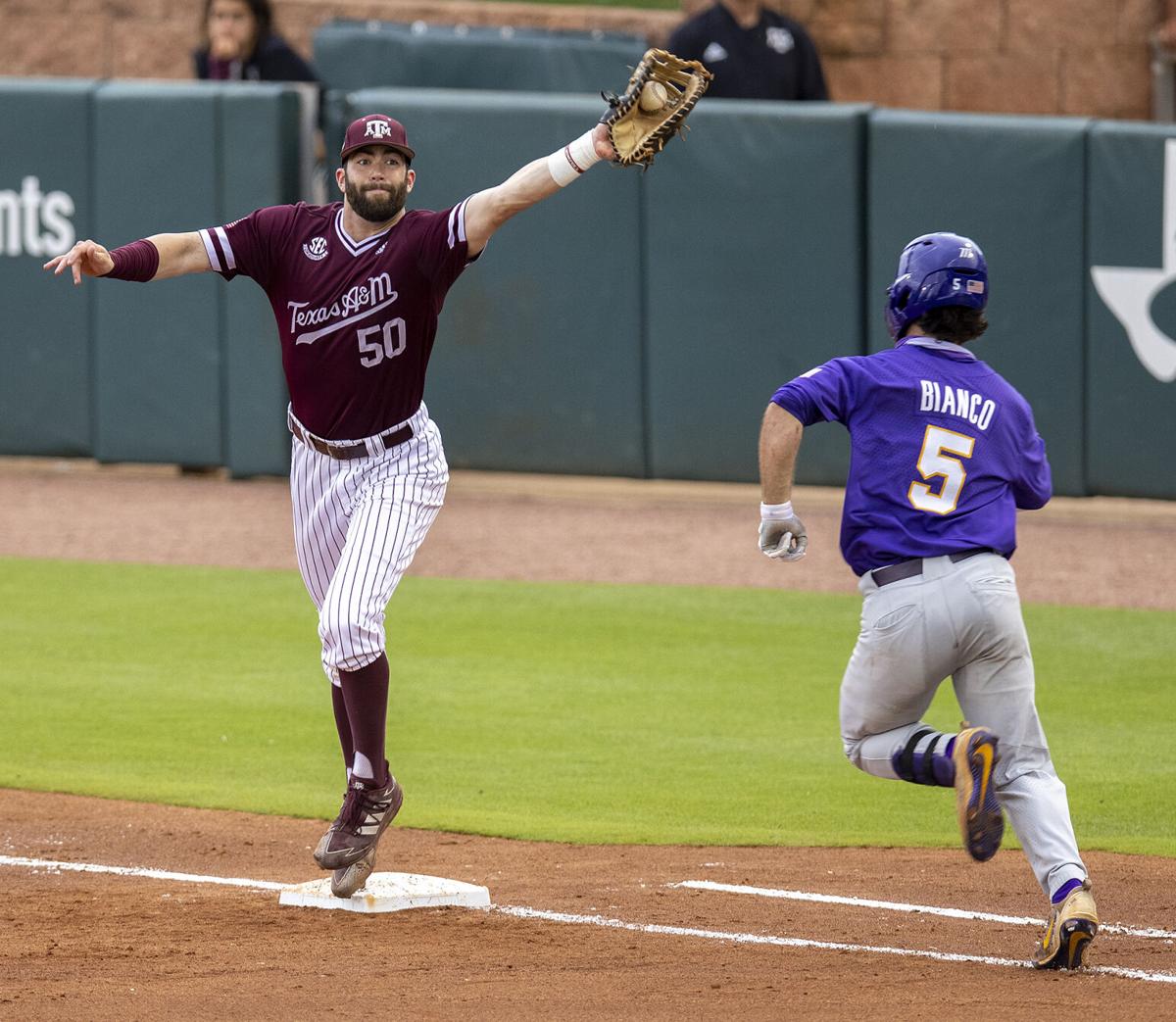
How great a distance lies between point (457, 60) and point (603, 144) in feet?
34.8

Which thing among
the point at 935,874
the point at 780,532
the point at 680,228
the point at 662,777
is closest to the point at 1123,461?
the point at 680,228

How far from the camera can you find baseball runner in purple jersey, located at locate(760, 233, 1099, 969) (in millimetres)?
4898

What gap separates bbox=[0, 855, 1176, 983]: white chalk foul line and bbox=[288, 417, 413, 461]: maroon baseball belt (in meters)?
1.18

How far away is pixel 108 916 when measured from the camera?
18.0 feet

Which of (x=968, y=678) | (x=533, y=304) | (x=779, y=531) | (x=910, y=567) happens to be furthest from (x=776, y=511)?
(x=533, y=304)

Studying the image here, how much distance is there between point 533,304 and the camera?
42.6ft

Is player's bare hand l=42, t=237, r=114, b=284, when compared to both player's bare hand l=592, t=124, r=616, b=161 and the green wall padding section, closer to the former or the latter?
player's bare hand l=592, t=124, r=616, b=161

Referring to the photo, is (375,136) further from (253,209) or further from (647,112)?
(253,209)

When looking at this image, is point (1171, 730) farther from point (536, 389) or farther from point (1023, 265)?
point (536, 389)

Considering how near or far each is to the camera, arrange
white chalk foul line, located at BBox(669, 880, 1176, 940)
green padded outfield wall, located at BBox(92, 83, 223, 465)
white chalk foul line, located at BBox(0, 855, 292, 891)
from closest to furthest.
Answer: white chalk foul line, located at BBox(669, 880, 1176, 940)
white chalk foul line, located at BBox(0, 855, 292, 891)
green padded outfield wall, located at BBox(92, 83, 223, 465)

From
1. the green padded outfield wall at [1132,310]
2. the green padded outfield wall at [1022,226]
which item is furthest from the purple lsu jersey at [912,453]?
the green padded outfield wall at [1132,310]

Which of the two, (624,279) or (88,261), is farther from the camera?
(624,279)

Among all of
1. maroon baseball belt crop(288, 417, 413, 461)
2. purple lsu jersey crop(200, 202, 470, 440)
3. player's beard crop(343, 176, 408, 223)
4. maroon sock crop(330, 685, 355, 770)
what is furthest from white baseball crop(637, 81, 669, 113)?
maroon sock crop(330, 685, 355, 770)

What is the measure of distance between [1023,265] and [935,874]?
21.8 feet
